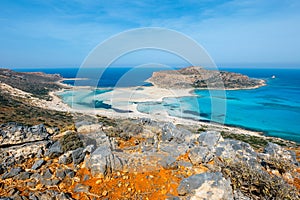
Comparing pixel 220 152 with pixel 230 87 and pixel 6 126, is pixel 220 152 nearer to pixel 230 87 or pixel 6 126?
pixel 6 126

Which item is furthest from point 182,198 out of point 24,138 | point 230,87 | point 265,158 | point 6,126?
point 230,87

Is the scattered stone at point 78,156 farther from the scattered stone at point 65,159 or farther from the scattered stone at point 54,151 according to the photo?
the scattered stone at point 54,151

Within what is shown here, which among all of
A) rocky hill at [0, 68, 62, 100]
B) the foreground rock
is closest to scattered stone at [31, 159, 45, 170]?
the foreground rock

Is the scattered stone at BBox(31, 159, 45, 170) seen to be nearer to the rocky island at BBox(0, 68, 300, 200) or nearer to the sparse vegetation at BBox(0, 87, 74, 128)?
the rocky island at BBox(0, 68, 300, 200)

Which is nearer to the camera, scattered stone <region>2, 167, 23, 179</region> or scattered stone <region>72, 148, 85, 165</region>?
scattered stone <region>2, 167, 23, 179</region>

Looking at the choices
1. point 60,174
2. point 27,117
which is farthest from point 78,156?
point 27,117

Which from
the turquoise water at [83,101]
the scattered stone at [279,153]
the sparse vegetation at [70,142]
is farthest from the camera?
the turquoise water at [83,101]

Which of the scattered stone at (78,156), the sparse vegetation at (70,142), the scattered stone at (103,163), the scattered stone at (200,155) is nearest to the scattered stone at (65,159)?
the scattered stone at (78,156)
